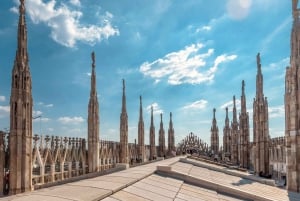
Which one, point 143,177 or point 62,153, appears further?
point 62,153

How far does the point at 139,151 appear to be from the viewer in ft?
133

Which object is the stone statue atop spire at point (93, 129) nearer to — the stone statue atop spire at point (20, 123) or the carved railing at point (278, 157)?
the stone statue atop spire at point (20, 123)

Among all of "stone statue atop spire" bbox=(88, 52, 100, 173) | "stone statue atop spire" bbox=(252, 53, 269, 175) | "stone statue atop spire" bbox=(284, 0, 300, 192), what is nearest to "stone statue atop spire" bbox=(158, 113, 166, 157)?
"stone statue atop spire" bbox=(252, 53, 269, 175)

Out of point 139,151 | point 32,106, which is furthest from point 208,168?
point 139,151

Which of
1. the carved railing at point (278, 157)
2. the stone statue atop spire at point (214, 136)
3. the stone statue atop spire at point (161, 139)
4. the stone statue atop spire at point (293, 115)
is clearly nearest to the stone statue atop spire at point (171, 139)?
the stone statue atop spire at point (161, 139)

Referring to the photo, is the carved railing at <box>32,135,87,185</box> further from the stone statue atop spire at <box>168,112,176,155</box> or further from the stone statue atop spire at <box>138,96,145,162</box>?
the stone statue atop spire at <box>168,112,176,155</box>

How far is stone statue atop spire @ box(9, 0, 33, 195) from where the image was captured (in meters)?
14.4

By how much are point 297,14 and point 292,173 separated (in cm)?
816

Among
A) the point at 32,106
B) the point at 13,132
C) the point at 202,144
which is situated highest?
the point at 32,106

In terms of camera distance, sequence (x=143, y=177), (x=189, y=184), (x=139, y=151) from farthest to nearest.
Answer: (x=139, y=151), (x=189, y=184), (x=143, y=177)

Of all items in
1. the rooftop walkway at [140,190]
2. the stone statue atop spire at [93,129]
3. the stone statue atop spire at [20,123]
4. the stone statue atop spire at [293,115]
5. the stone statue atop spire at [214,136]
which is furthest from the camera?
the stone statue atop spire at [214,136]

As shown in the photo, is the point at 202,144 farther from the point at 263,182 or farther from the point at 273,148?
the point at 263,182

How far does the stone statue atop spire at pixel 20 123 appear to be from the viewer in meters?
14.4

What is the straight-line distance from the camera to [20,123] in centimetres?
1454
